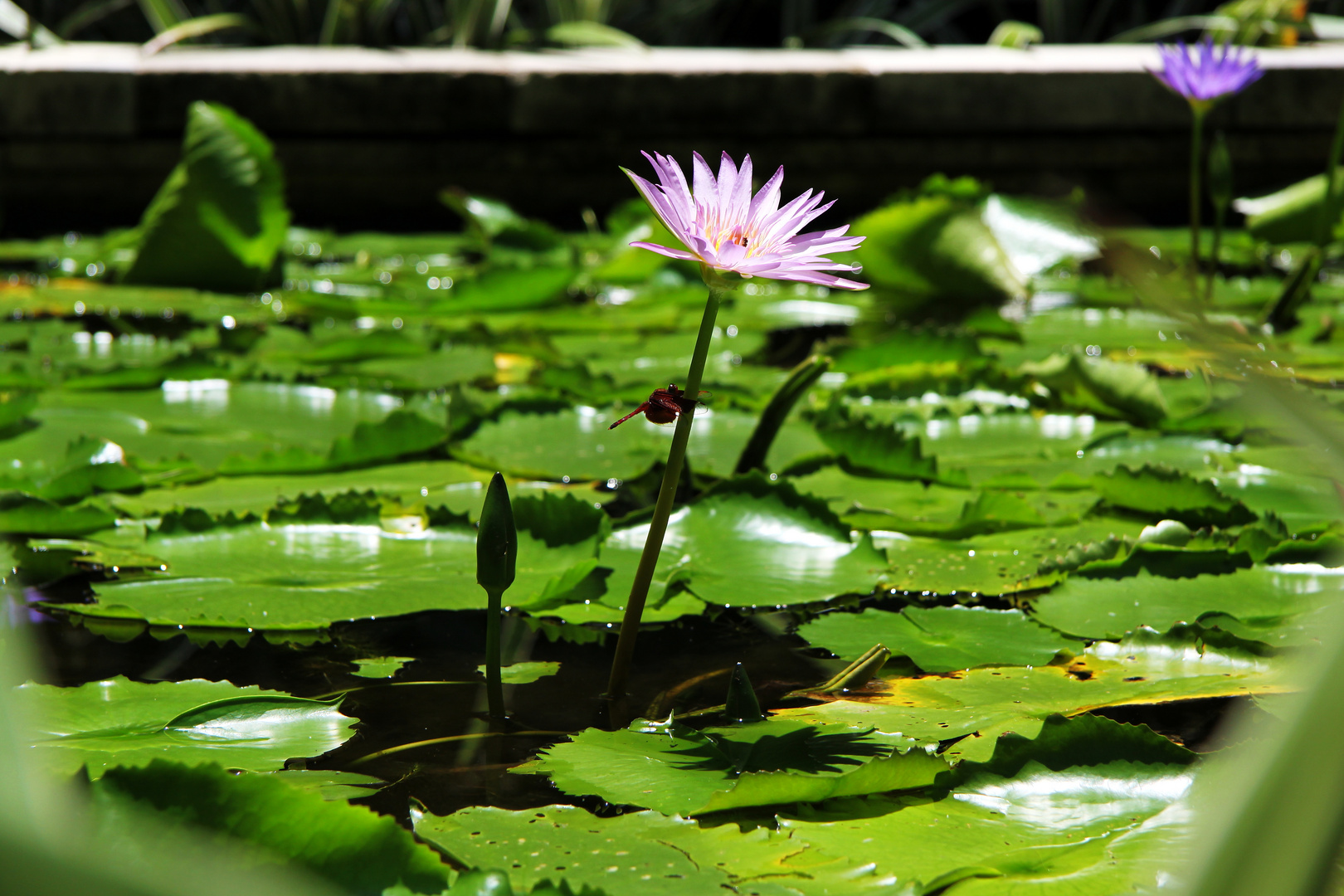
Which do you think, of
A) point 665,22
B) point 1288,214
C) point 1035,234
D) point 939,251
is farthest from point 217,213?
point 665,22

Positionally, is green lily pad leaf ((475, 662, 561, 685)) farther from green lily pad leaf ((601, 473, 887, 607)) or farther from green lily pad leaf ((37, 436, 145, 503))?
green lily pad leaf ((37, 436, 145, 503))

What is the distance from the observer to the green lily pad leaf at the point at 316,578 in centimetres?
73

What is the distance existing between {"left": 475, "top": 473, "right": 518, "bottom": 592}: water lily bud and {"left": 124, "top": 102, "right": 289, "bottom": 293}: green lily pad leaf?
57.6 inches

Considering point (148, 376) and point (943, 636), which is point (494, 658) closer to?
point (943, 636)

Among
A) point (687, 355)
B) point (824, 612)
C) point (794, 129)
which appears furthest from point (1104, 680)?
point (794, 129)

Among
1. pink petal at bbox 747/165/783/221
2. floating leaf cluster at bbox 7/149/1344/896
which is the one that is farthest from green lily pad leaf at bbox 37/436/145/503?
pink petal at bbox 747/165/783/221

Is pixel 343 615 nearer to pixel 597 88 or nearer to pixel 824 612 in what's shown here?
pixel 824 612

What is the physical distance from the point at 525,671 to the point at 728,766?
183 millimetres

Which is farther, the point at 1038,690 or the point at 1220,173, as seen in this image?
the point at 1220,173

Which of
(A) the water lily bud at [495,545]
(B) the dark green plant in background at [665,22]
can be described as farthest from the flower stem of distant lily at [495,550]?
(B) the dark green plant in background at [665,22]

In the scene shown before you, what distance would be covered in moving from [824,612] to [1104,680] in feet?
0.63

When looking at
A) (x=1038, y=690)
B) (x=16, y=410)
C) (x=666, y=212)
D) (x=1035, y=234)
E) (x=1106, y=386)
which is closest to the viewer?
(x=666, y=212)

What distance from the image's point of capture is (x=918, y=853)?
0.47 m

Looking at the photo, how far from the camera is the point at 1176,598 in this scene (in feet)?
2.54
